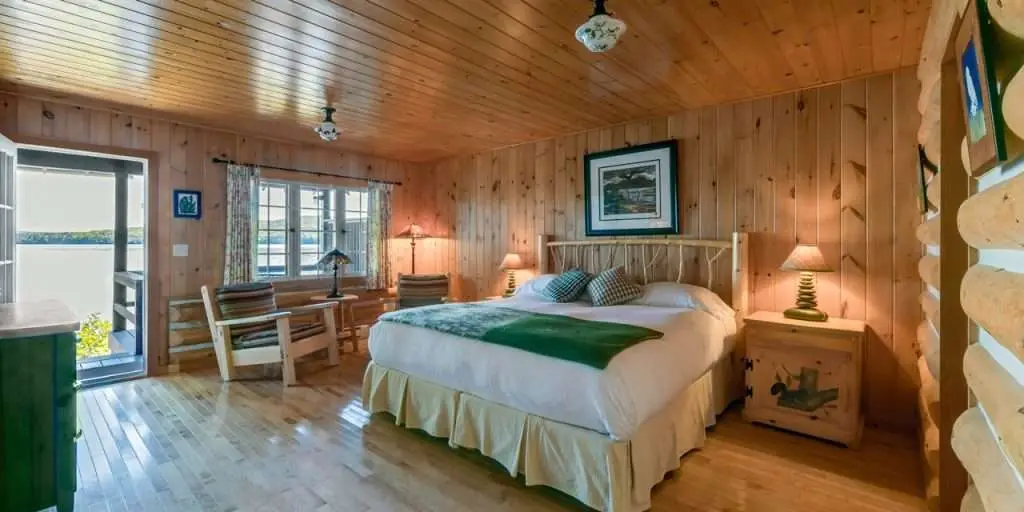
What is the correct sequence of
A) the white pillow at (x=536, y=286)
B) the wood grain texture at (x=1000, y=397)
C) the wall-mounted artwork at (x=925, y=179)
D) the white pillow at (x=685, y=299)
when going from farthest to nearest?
1. the white pillow at (x=536, y=286)
2. the white pillow at (x=685, y=299)
3. the wall-mounted artwork at (x=925, y=179)
4. the wood grain texture at (x=1000, y=397)

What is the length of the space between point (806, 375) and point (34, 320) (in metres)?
4.09

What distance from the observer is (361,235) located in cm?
568

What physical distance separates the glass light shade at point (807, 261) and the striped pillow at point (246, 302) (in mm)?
4380

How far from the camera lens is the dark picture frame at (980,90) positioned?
3.67 feet

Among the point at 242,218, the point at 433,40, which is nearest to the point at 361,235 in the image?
the point at 242,218


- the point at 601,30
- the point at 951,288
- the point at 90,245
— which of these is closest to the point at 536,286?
the point at 601,30

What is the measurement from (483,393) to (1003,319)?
6.70 feet

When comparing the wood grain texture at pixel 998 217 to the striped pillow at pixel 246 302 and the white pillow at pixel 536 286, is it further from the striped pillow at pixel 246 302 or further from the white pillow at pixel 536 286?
the striped pillow at pixel 246 302

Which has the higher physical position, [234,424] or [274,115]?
[274,115]

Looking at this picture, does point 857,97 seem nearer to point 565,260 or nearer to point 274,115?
point 565,260

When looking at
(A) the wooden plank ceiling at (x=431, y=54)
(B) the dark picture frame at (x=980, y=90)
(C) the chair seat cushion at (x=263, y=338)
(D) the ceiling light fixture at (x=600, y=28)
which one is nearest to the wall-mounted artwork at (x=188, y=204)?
(A) the wooden plank ceiling at (x=431, y=54)

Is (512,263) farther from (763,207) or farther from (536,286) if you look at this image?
(763,207)

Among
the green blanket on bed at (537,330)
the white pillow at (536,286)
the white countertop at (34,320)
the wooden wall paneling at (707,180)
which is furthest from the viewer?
the white pillow at (536,286)

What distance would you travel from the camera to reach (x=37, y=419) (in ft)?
6.27
